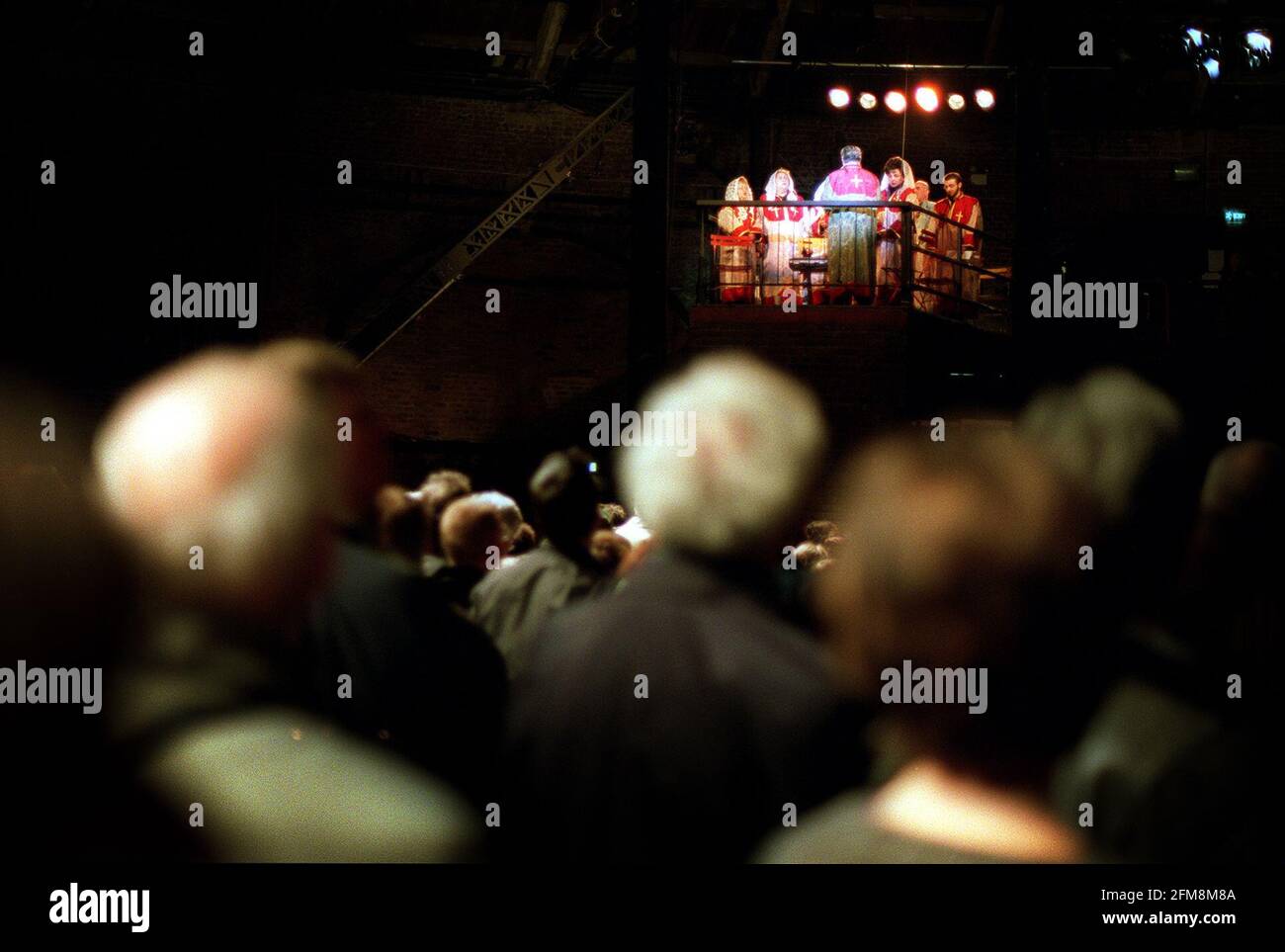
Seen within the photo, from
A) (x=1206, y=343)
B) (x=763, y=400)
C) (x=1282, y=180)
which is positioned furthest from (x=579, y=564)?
(x=1282, y=180)

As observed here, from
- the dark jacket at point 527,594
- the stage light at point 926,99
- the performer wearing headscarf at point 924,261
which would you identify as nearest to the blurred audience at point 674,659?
the dark jacket at point 527,594

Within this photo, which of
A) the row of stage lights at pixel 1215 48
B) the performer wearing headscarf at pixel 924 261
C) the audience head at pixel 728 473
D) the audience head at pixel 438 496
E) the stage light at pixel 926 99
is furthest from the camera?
the stage light at pixel 926 99

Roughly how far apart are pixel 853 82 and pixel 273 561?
44.8 feet

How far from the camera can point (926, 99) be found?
12.5 meters

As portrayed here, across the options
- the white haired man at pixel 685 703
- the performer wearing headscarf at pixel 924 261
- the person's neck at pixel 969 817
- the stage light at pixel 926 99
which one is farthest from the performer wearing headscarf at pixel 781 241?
the person's neck at pixel 969 817

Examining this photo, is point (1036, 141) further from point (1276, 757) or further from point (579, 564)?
point (1276, 757)

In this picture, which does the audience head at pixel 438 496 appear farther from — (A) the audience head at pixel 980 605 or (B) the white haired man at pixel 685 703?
(A) the audience head at pixel 980 605

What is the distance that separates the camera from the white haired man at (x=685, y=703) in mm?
2229

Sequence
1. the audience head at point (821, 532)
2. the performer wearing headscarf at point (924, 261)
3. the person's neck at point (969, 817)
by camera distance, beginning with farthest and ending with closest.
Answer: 1. the performer wearing headscarf at point (924, 261)
2. the audience head at point (821, 532)
3. the person's neck at point (969, 817)

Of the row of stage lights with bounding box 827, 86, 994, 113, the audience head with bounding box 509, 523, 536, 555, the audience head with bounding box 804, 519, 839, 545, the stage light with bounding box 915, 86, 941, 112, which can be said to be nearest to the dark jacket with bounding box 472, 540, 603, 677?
the audience head with bounding box 509, 523, 536, 555
